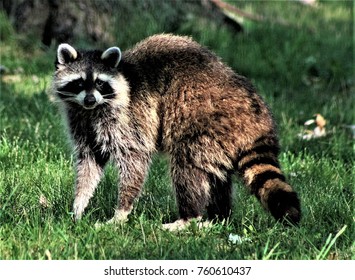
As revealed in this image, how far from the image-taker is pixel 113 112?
482 cm

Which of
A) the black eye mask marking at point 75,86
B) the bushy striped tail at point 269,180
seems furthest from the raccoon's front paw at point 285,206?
the black eye mask marking at point 75,86

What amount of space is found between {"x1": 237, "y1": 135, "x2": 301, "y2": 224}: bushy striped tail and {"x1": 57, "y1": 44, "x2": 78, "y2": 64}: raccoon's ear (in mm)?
1207

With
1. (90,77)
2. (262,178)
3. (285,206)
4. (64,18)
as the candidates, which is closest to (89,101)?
(90,77)

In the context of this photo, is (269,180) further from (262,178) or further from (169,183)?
(169,183)

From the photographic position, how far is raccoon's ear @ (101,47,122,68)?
15.6ft

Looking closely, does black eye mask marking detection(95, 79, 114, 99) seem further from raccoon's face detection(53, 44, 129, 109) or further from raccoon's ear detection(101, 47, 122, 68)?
raccoon's ear detection(101, 47, 122, 68)

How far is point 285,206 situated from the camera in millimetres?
4117

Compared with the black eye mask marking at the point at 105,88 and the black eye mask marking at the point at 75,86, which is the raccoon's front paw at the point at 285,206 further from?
the black eye mask marking at the point at 75,86

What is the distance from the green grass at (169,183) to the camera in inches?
158

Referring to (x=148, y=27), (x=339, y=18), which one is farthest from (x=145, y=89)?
(x=339, y=18)

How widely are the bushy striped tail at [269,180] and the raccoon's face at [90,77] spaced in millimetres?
878

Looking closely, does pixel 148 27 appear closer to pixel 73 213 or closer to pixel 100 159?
pixel 100 159

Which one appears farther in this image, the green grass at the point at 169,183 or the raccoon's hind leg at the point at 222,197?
the raccoon's hind leg at the point at 222,197

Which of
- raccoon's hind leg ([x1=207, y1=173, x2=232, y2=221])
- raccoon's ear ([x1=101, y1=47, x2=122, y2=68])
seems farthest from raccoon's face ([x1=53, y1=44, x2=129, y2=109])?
raccoon's hind leg ([x1=207, y1=173, x2=232, y2=221])
